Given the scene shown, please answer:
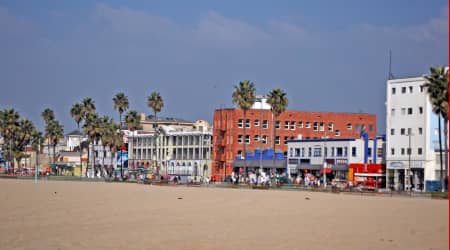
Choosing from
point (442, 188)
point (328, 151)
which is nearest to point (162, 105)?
point (328, 151)

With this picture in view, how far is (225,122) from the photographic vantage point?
13188 cm

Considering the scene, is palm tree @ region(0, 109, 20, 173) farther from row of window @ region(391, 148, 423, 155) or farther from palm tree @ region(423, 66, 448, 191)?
palm tree @ region(423, 66, 448, 191)

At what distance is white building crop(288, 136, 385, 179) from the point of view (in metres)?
108

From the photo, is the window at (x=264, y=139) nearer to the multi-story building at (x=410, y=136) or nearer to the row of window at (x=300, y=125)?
the row of window at (x=300, y=125)

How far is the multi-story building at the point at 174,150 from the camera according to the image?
135238 millimetres

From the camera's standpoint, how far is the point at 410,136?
319 ft

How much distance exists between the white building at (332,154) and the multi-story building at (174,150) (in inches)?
728

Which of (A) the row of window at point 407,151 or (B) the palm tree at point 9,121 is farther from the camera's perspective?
(B) the palm tree at point 9,121

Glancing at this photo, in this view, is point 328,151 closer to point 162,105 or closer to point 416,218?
point 162,105

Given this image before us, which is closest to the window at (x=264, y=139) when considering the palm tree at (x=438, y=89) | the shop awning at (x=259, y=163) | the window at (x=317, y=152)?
the shop awning at (x=259, y=163)

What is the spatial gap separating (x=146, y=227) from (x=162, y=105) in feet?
338

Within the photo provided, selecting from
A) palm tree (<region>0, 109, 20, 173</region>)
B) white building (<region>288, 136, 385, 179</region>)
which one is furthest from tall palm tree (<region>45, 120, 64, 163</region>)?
white building (<region>288, 136, 385, 179</region>)

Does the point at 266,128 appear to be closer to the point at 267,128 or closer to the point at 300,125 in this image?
the point at 267,128

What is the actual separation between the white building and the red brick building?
375 inches
